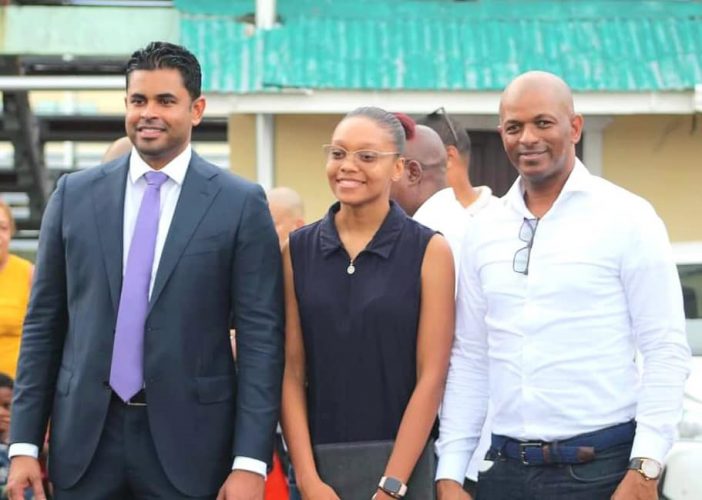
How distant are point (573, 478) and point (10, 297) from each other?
3844mm

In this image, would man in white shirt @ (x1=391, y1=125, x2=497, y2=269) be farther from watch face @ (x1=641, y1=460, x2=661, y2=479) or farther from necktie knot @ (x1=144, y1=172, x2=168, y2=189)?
watch face @ (x1=641, y1=460, x2=661, y2=479)

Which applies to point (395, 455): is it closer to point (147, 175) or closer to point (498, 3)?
point (147, 175)

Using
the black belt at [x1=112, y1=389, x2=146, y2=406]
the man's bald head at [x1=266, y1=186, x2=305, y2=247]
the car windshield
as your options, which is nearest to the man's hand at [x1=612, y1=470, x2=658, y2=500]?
the black belt at [x1=112, y1=389, x2=146, y2=406]

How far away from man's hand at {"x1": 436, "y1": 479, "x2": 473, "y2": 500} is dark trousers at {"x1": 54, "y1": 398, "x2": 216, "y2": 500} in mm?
786

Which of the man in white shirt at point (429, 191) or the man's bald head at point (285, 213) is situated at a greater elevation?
the man in white shirt at point (429, 191)

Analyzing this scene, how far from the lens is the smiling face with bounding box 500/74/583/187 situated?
4.25m

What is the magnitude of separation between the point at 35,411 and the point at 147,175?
2.72ft

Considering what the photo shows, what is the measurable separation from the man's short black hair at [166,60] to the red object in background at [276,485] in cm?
178

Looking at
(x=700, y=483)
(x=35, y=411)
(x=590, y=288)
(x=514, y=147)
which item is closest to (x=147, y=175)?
(x=35, y=411)

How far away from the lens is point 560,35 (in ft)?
37.0

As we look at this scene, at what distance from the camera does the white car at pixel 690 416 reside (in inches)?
231

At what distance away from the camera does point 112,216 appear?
4469 mm

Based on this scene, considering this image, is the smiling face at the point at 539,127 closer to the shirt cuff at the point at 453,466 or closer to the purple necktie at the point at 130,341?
the shirt cuff at the point at 453,466

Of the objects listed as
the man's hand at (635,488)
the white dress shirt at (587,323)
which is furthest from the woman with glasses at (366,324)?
the man's hand at (635,488)
